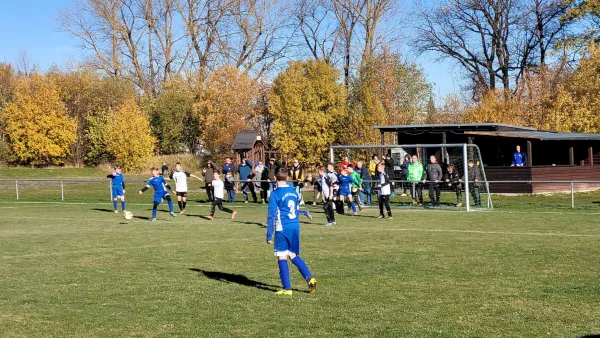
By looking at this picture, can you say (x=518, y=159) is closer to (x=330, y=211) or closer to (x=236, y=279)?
(x=330, y=211)

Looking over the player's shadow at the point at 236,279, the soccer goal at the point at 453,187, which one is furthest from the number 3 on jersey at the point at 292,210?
the soccer goal at the point at 453,187

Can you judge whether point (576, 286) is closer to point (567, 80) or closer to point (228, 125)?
point (567, 80)

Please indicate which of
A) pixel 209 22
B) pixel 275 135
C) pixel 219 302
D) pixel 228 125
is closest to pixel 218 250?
pixel 219 302

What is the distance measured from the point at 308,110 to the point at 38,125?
2182 centimetres

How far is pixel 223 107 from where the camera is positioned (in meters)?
61.6

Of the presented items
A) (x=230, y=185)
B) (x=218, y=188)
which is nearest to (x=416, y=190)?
(x=218, y=188)

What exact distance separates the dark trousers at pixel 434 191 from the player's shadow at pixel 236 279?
610 inches

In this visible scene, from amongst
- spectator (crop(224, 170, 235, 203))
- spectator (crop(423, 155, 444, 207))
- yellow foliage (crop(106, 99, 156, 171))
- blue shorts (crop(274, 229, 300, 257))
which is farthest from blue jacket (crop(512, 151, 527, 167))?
yellow foliage (crop(106, 99, 156, 171))

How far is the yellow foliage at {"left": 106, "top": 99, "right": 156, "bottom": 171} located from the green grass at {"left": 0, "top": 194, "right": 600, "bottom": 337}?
3756cm

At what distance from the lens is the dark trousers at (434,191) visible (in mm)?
27016

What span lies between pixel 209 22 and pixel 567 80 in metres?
31.4

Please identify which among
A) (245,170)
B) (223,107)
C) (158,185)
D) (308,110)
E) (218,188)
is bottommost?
(218,188)

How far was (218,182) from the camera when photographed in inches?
939

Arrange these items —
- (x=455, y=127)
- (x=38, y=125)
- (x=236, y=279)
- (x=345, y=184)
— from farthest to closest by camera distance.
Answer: (x=38, y=125), (x=455, y=127), (x=345, y=184), (x=236, y=279)
